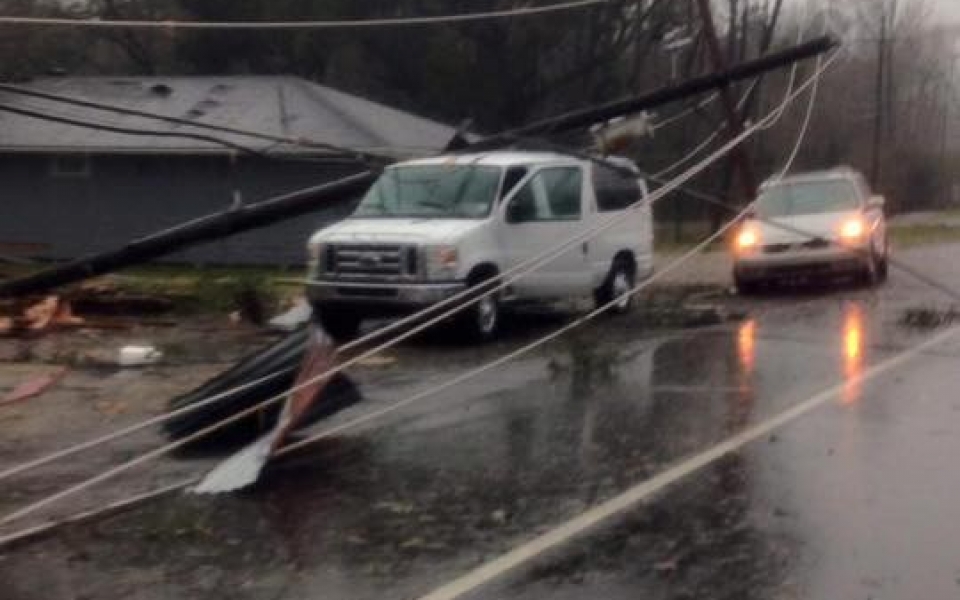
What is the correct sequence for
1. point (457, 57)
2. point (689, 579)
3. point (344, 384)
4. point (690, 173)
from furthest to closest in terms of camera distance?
1. point (457, 57)
2. point (690, 173)
3. point (344, 384)
4. point (689, 579)

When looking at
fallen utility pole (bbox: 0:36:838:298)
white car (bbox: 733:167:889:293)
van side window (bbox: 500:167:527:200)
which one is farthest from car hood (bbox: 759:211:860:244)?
fallen utility pole (bbox: 0:36:838:298)

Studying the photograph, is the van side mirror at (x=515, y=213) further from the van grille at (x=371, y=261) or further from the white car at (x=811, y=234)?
the white car at (x=811, y=234)

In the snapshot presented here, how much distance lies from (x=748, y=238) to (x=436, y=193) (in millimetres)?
6170

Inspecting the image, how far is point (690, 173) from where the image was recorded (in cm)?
1474

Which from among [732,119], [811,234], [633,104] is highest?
[633,104]

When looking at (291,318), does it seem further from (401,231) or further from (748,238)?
(748,238)

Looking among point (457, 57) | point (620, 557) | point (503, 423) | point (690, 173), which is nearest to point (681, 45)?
point (457, 57)

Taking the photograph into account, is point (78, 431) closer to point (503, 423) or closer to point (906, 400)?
point (503, 423)

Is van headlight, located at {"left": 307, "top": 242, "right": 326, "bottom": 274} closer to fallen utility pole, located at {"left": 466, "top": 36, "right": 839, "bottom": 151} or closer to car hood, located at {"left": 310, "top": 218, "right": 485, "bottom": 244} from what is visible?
car hood, located at {"left": 310, "top": 218, "right": 485, "bottom": 244}

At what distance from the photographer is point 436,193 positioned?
19.1 metres

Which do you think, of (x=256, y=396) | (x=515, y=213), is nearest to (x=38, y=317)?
(x=515, y=213)

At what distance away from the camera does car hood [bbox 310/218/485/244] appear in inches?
705

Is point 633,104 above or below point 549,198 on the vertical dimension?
above

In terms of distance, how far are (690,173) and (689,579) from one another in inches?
294
